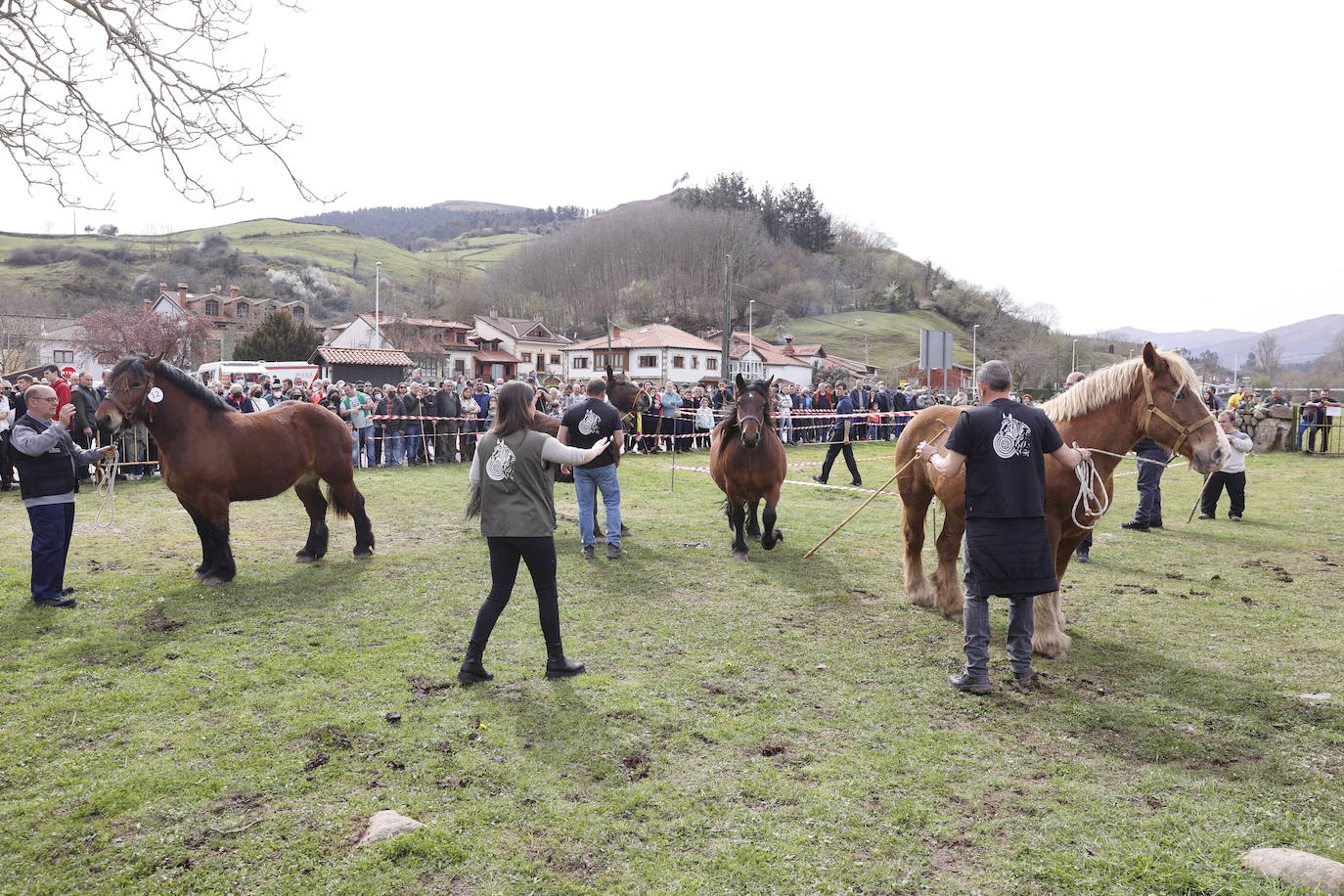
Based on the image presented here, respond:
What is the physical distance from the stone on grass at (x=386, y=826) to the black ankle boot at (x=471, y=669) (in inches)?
62.6

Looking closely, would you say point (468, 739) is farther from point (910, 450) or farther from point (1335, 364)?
point (1335, 364)

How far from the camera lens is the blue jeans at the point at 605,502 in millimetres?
8945

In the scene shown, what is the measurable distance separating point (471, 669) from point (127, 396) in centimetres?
478

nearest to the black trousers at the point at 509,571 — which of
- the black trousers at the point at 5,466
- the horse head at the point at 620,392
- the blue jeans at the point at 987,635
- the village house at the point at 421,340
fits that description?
the blue jeans at the point at 987,635

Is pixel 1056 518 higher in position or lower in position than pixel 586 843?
higher

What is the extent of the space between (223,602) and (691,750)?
193 inches

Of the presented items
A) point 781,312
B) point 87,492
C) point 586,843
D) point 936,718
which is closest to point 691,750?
point 586,843

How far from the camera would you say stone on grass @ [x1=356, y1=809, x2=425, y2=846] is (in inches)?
132

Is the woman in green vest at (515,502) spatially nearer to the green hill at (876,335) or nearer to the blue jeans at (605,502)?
the blue jeans at (605,502)

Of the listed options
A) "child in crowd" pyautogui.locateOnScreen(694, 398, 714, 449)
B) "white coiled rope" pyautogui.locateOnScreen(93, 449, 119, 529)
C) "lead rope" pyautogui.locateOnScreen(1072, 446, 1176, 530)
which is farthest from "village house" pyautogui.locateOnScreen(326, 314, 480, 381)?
"lead rope" pyautogui.locateOnScreen(1072, 446, 1176, 530)

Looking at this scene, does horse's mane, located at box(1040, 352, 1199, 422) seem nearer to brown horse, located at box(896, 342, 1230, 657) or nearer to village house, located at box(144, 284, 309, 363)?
brown horse, located at box(896, 342, 1230, 657)

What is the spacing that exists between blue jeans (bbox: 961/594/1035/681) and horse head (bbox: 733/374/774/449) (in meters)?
3.83

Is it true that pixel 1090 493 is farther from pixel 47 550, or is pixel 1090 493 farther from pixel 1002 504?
pixel 47 550

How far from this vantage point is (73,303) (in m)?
84.9
